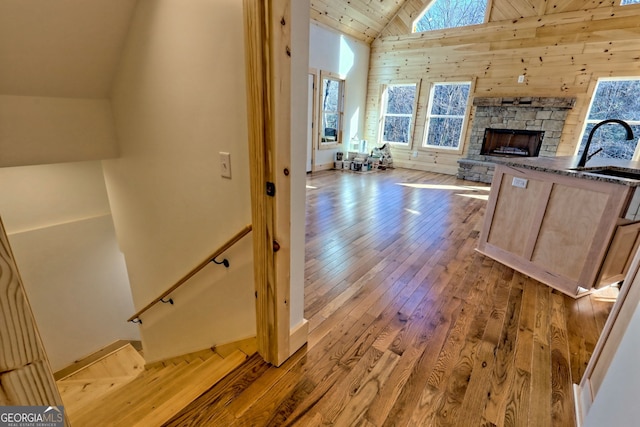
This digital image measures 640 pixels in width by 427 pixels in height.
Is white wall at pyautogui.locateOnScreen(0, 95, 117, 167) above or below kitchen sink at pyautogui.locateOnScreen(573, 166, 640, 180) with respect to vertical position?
above

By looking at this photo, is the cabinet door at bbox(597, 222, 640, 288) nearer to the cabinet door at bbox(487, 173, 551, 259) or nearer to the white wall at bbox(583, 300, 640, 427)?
the cabinet door at bbox(487, 173, 551, 259)

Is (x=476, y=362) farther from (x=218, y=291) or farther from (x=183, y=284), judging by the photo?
(x=183, y=284)

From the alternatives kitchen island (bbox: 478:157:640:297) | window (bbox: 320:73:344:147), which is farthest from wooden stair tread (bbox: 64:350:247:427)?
window (bbox: 320:73:344:147)

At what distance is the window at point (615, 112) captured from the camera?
16.5ft

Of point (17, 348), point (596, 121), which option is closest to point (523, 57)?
point (596, 121)

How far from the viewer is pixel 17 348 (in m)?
0.43

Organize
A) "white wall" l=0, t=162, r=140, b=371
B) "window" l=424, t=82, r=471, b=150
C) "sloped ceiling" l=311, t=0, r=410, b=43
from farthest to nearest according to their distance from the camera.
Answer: "window" l=424, t=82, r=471, b=150 → "sloped ceiling" l=311, t=0, r=410, b=43 → "white wall" l=0, t=162, r=140, b=371

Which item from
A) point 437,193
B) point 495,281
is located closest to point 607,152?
point 437,193

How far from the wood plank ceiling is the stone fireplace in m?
1.58

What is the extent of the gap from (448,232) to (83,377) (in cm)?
483

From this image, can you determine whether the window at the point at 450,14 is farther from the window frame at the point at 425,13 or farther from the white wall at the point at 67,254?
the white wall at the point at 67,254

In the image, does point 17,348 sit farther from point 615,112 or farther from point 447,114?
point 447,114

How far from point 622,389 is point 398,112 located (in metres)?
7.42

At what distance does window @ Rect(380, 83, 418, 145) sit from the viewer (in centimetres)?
734
